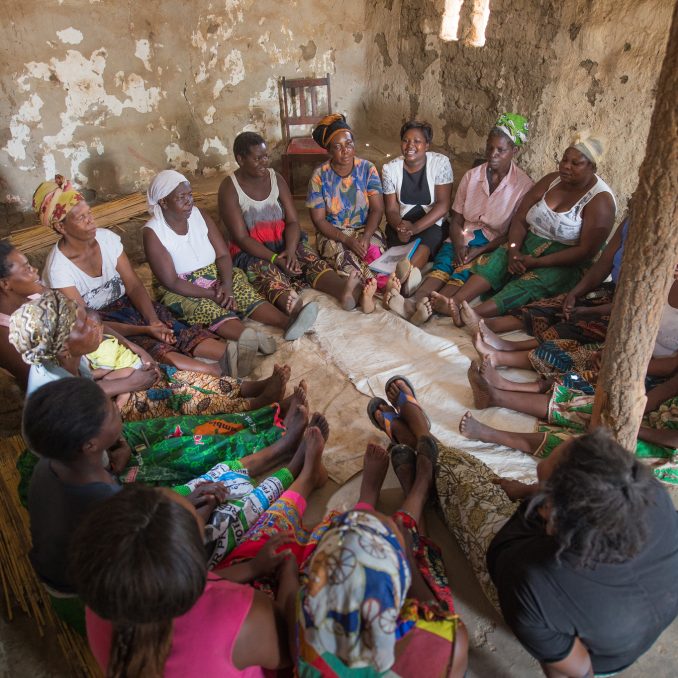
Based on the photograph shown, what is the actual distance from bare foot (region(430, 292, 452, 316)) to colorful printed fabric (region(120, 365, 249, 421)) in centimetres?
150

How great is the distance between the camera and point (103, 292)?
3336 mm

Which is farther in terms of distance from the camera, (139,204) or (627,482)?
(139,204)

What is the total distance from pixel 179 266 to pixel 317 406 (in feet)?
4.50

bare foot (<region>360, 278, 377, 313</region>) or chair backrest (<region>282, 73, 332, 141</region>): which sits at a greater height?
chair backrest (<region>282, 73, 332, 141</region>)

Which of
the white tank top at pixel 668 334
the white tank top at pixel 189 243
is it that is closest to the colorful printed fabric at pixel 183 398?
the white tank top at pixel 189 243

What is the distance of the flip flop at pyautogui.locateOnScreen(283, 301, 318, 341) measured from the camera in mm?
3662

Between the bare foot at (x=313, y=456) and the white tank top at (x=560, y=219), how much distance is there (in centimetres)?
214

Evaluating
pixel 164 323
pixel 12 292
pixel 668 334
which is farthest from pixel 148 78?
pixel 668 334

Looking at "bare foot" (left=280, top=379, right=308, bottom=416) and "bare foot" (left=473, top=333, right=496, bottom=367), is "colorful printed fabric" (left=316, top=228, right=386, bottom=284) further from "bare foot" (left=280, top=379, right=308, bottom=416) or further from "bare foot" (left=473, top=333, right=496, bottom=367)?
"bare foot" (left=280, top=379, right=308, bottom=416)

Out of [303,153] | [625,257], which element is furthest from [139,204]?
[625,257]

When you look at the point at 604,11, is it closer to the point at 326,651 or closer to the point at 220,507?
the point at 220,507

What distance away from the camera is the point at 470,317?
140 inches

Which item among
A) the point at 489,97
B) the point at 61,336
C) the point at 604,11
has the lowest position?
the point at 61,336

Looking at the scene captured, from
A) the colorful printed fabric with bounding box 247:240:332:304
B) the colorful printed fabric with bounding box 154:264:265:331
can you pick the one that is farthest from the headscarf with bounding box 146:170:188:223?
the colorful printed fabric with bounding box 247:240:332:304
